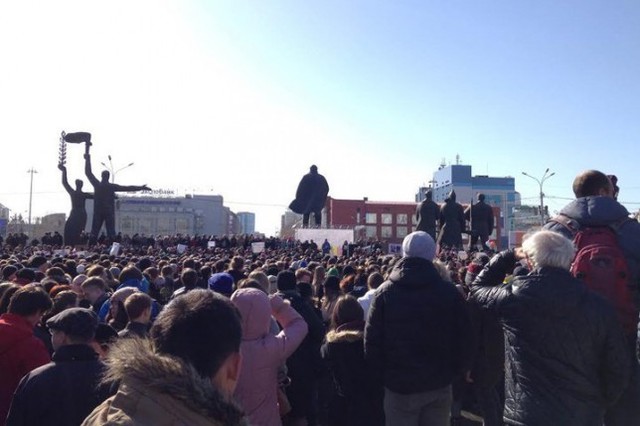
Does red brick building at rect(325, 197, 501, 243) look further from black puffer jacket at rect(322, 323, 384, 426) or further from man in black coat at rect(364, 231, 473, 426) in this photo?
man in black coat at rect(364, 231, 473, 426)

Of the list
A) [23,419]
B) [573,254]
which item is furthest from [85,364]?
[573,254]

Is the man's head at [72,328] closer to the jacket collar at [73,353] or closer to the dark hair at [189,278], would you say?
the jacket collar at [73,353]

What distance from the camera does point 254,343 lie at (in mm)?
3828

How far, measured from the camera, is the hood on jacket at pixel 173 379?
1623 millimetres

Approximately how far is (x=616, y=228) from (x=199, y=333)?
272 centimetres

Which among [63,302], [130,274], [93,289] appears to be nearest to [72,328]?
[63,302]

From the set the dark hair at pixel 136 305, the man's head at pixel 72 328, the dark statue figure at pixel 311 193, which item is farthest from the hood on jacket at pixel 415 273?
the dark statue figure at pixel 311 193

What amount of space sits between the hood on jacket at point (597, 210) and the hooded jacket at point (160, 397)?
107 inches

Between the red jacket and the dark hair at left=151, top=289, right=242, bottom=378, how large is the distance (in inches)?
94.8

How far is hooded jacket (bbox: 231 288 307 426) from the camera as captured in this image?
3711mm

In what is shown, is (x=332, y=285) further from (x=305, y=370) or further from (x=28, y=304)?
(x=28, y=304)

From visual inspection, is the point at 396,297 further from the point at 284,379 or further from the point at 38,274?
the point at 38,274

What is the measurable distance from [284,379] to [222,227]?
113386 millimetres

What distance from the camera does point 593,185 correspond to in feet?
12.6
